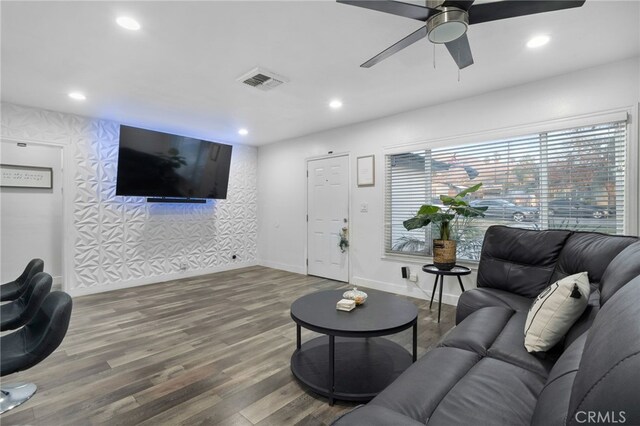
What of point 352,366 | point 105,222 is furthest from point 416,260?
point 105,222

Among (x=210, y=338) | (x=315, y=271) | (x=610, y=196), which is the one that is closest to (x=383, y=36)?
(x=610, y=196)

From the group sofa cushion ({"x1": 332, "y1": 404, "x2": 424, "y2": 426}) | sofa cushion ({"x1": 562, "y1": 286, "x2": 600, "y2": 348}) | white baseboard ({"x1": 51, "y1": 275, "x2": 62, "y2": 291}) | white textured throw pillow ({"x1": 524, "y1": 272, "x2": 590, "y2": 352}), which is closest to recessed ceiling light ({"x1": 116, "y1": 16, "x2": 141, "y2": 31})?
sofa cushion ({"x1": 332, "y1": 404, "x2": 424, "y2": 426})

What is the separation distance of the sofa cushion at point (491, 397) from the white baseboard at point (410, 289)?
8.27 feet

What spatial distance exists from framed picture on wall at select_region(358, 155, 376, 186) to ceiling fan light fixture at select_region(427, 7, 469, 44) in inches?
107

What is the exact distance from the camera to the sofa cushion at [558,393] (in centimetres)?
86

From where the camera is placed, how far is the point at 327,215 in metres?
5.23

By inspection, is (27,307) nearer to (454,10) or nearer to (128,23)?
(128,23)

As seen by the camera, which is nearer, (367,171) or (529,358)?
(529,358)

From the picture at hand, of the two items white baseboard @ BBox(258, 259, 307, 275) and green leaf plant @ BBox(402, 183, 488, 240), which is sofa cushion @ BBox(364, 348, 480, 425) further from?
white baseboard @ BBox(258, 259, 307, 275)

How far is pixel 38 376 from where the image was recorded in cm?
219

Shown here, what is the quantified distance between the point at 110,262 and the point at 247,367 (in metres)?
3.42

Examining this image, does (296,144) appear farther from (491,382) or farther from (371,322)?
(491,382)

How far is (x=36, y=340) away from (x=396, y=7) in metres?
2.70

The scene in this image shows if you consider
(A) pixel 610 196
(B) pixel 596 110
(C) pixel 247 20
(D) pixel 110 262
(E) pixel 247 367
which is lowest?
(E) pixel 247 367
